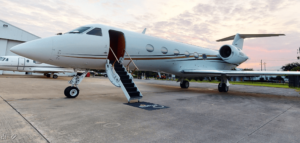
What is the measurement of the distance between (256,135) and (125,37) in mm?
6001

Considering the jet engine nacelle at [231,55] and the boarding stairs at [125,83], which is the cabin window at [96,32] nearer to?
the boarding stairs at [125,83]

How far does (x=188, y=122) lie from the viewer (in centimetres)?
349

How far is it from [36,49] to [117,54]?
3.43 meters

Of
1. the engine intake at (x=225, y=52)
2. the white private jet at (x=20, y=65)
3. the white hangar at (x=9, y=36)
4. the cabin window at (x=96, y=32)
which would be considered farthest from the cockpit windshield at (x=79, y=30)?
the white hangar at (x=9, y=36)

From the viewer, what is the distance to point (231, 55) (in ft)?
39.2

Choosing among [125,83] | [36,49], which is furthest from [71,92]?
[125,83]

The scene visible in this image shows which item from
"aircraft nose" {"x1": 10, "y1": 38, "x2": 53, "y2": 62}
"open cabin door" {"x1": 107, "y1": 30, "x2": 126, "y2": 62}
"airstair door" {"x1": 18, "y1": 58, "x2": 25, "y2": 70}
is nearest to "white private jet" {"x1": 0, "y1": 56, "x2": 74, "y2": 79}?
"airstair door" {"x1": 18, "y1": 58, "x2": 25, "y2": 70}

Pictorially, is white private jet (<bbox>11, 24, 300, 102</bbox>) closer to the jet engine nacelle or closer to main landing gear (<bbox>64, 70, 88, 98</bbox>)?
main landing gear (<bbox>64, 70, 88, 98</bbox>)

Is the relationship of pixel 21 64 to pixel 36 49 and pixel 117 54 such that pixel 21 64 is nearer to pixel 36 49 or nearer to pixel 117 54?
pixel 117 54

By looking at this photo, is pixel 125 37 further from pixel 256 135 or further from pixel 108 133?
pixel 256 135

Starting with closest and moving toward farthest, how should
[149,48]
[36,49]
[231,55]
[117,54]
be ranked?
[36,49] < [117,54] < [149,48] < [231,55]

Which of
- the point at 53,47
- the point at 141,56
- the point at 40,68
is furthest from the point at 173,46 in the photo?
the point at 40,68

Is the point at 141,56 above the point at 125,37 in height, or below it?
below

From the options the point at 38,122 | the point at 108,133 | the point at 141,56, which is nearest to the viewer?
the point at 108,133
